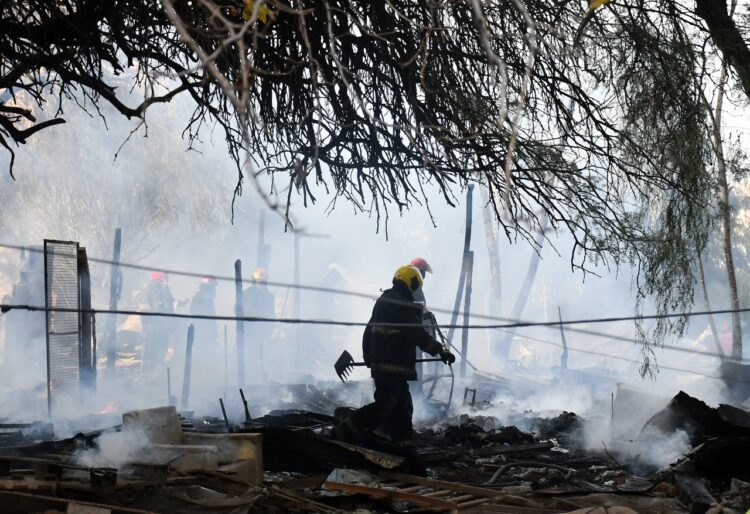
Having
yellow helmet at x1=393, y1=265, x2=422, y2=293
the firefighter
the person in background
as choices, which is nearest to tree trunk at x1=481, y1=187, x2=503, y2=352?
the person in background

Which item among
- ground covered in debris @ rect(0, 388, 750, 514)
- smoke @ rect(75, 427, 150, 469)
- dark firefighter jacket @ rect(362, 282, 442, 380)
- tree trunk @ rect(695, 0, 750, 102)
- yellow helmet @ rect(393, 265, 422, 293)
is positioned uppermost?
tree trunk @ rect(695, 0, 750, 102)

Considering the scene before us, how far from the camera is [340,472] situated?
21.9ft

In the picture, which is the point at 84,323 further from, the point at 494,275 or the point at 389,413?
the point at 494,275

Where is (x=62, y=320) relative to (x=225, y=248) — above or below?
below

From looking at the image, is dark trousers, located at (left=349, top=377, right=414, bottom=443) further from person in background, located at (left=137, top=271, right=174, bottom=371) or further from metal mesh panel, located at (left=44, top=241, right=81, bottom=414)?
person in background, located at (left=137, top=271, right=174, bottom=371)

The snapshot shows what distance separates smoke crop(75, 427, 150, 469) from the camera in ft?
18.6

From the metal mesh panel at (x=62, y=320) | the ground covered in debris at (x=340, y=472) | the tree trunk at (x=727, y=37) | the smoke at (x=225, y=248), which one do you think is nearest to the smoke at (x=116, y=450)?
the ground covered in debris at (x=340, y=472)

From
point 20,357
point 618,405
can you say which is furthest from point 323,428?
point 20,357

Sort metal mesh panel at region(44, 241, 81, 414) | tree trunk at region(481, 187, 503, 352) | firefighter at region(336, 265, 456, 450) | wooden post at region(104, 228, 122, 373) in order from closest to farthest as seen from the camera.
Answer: firefighter at region(336, 265, 456, 450), metal mesh panel at region(44, 241, 81, 414), wooden post at region(104, 228, 122, 373), tree trunk at region(481, 187, 503, 352)

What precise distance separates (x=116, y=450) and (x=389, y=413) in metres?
3.05

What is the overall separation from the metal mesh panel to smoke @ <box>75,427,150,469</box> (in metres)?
3.48

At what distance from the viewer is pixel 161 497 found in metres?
5.13

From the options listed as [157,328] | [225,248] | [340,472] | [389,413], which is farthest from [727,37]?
[225,248]

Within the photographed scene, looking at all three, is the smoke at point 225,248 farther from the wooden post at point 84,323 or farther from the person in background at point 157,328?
the wooden post at point 84,323
